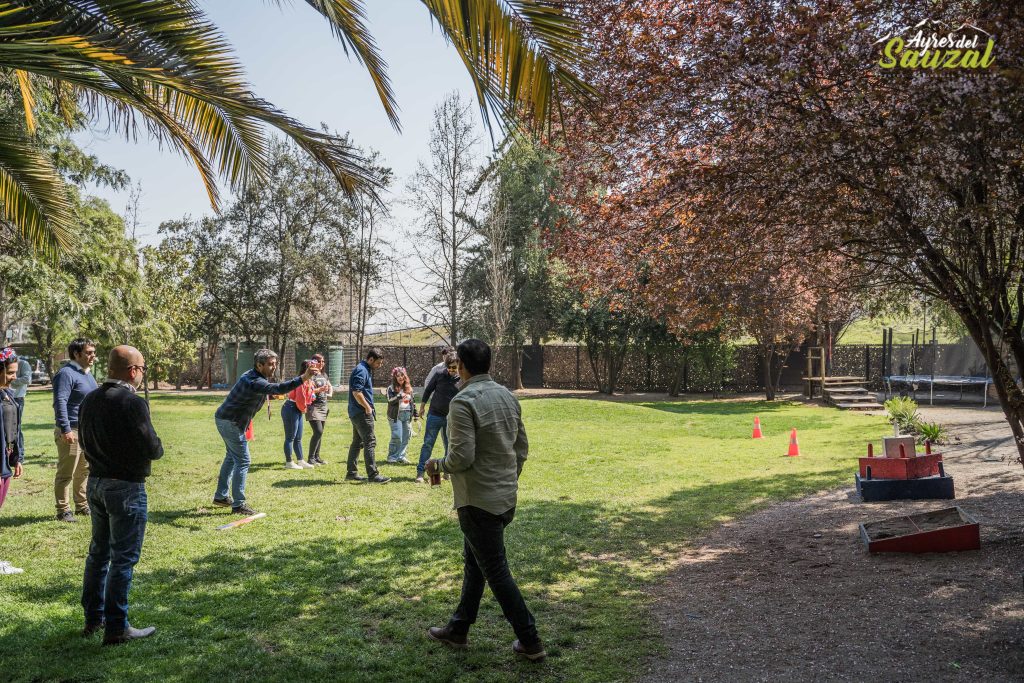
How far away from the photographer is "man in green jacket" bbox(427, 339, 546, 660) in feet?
14.4

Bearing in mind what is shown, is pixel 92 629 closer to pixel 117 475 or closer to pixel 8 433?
pixel 117 475

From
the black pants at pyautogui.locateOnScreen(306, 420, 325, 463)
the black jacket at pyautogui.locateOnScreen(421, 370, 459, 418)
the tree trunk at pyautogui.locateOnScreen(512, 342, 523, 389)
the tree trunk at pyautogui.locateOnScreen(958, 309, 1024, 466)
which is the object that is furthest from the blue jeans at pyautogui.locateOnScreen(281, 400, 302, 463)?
the tree trunk at pyautogui.locateOnScreen(512, 342, 523, 389)

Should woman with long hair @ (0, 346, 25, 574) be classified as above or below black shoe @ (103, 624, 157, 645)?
above

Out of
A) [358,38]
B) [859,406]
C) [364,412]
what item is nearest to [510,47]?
[358,38]

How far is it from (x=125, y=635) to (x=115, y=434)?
4.10 feet

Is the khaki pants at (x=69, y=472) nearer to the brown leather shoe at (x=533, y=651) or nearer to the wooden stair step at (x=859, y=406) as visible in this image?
the brown leather shoe at (x=533, y=651)

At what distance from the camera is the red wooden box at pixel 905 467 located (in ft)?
28.4

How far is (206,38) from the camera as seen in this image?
15.4 feet

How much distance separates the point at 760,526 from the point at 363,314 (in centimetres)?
2980

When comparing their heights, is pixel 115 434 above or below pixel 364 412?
above

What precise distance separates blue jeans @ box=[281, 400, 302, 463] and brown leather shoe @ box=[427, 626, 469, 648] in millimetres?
7532

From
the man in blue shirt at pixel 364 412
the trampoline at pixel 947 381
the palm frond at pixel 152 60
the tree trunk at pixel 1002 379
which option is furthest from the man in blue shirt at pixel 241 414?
the trampoline at pixel 947 381

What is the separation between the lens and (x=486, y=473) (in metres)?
4.47

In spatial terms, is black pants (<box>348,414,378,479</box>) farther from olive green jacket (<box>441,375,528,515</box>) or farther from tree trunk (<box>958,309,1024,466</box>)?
tree trunk (<box>958,309,1024,466</box>)
